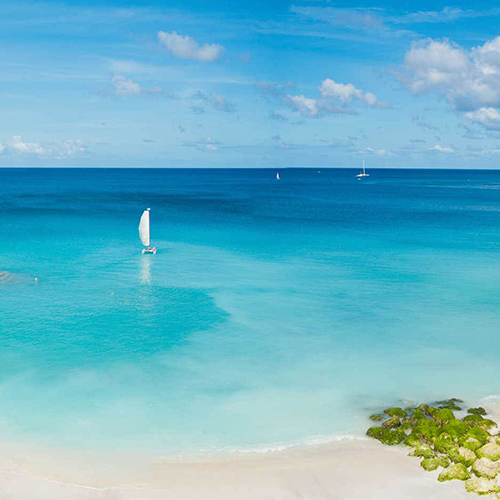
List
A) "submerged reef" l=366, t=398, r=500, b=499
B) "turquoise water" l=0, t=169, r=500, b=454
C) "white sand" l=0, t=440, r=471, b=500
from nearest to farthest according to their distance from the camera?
"white sand" l=0, t=440, r=471, b=500 < "submerged reef" l=366, t=398, r=500, b=499 < "turquoise water" l=0, t=169, r=500, b=454

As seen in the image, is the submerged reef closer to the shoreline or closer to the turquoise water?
the shoreline

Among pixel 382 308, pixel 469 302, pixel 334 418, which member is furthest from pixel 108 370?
pixel 469 302

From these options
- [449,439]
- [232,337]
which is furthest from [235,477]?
[232,337]

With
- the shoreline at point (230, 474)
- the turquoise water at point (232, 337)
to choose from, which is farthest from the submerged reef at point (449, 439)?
the turquoise water at point (232, 337)

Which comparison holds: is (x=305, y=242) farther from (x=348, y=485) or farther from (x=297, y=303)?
(x=348, y=485)

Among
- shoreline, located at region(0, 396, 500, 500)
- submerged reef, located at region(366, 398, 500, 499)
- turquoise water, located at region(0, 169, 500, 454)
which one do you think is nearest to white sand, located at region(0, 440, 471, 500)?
shoreline, located at region(0, 396, 500, 500)
